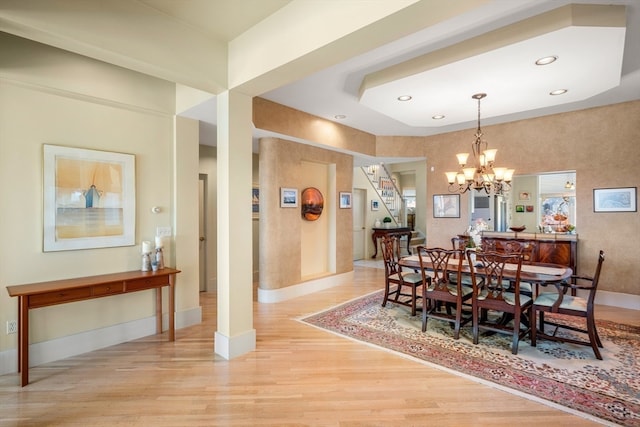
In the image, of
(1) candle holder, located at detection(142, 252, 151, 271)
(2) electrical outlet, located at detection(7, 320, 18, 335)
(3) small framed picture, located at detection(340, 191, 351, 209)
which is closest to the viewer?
(2) electrical outlet, located at detection(7, 320, 18, 335)

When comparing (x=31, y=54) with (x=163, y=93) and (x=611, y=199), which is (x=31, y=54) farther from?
(x=611, y=199)

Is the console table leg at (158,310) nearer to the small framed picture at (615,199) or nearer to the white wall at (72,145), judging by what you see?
the white wall at (72,145)

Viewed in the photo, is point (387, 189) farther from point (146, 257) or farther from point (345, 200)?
point (146, 257)

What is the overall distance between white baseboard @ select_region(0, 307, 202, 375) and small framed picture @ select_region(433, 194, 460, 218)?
16.9 ft

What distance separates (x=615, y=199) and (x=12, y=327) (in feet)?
25.6

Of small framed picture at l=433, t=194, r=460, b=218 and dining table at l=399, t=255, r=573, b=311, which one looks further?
small framed picture at l=433, t=194, r=460, b=218

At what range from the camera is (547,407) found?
2301 millimetres

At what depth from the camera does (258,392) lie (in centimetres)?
252

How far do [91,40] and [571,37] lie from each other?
3704 mm

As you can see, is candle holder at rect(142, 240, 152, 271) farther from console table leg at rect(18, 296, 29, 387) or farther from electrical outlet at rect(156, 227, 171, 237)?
console table leg at rect(18, 296, 29, 387)

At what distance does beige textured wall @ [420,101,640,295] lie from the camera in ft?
15.6

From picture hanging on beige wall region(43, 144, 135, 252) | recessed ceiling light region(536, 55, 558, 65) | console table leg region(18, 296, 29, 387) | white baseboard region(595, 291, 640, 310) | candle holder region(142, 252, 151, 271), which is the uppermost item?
recessed ceiling light region(536, 55, 558, 65)

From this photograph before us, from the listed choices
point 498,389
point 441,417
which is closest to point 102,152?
point 441,417

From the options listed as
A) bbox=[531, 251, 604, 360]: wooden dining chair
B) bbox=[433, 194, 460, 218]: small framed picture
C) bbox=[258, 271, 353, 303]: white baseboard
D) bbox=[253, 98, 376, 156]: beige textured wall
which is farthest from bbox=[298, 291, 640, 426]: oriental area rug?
bbox=[253, 98, 376, 156]: beige textured wall
